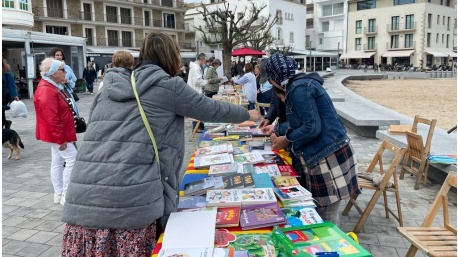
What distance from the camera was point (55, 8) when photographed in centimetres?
3597

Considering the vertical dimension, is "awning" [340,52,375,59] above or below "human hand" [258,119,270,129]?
above

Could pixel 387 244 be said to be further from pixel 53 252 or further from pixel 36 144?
pixel 36 144

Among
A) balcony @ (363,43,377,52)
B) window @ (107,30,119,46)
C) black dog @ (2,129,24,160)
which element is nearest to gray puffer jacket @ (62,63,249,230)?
black dog @ (2,129,24,160)

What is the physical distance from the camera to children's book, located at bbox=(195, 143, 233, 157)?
326 centimetres

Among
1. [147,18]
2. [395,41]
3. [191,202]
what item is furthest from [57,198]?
[395,41]

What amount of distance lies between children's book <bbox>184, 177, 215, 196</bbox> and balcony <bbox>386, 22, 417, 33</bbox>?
5611 cm

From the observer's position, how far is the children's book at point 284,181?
2426mm

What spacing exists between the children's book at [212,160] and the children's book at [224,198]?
62cm

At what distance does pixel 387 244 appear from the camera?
11.1 feet

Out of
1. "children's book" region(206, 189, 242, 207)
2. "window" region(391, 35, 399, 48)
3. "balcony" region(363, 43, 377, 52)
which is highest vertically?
"window" region(391, 35, 399, 48)

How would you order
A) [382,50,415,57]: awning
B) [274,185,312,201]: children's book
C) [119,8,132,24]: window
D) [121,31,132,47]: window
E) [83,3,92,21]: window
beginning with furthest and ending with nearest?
[382,50,415,57]: awning < [119,8,132,24]: window < [121,31,132,47]: window < [83,3,92,21]: window < [274,185,312,201]: children's book

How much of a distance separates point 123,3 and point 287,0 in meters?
20.6

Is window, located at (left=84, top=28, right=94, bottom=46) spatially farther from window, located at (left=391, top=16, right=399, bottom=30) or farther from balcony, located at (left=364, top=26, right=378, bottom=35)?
window, located at (left=391, top=16, right=399, bottom=30)

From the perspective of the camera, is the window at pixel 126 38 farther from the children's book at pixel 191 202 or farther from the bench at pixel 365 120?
the children's book at pixel 191 202
